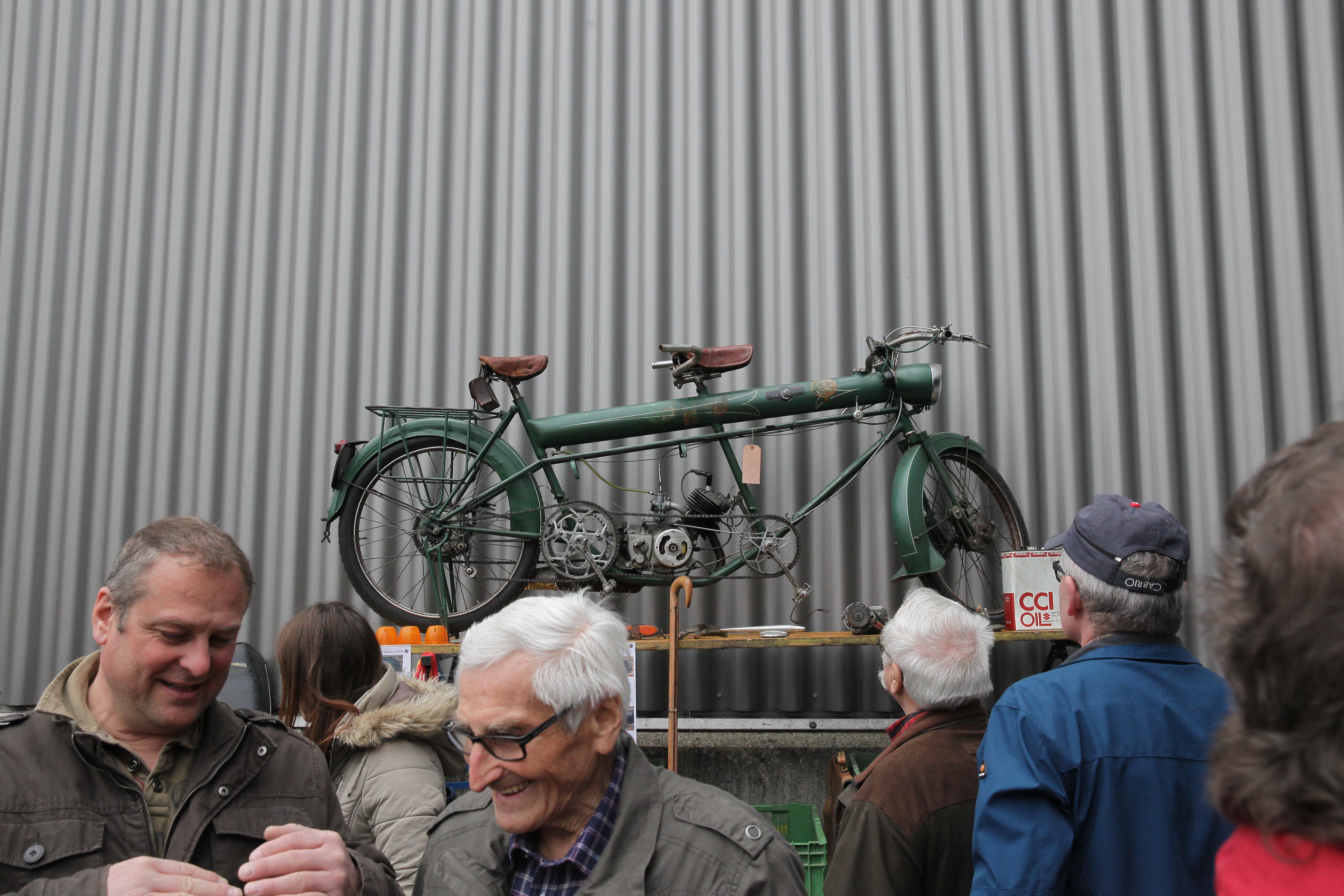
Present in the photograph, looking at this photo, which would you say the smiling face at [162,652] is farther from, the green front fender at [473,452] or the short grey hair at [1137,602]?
the green front fender at [473,452]

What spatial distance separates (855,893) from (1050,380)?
4.11 meters

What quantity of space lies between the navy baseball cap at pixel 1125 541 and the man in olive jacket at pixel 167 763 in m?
1.63

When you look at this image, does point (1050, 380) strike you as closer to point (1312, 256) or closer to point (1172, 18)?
point (1312, 256)

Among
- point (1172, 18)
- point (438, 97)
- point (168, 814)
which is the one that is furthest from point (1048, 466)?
point (168, 814)

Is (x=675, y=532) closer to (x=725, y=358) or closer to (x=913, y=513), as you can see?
(x=725, y=358)

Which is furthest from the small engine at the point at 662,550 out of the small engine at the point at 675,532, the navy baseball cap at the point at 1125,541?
the navy baseball cap at the point at 1125,541

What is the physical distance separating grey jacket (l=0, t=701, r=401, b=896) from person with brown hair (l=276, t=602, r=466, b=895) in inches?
20.0

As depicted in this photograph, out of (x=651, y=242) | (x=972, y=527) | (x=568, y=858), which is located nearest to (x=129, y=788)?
(x=568, y=858)

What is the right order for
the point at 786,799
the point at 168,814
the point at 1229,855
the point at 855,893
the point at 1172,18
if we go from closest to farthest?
the point at 1229,855, the point at 168,814, the point at 855,893, the point at 786,799, the point at 1172,18

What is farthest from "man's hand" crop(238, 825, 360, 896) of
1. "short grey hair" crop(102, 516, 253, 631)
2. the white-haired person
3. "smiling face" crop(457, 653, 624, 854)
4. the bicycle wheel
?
the bicycle wheel

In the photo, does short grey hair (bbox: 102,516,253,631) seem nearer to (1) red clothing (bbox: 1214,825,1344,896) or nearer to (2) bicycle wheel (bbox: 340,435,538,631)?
(1) red clothing (bbox: 1214,825,1344,896)

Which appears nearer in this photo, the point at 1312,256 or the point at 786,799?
the point at 786,799

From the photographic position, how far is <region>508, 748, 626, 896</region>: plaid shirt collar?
1.81m

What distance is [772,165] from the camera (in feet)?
19.9
